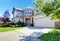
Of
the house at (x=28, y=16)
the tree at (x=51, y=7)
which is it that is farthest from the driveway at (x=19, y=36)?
the house at (x=28, y=16)

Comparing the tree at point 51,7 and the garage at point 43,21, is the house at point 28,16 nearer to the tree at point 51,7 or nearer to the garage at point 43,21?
the garage at point 43,21

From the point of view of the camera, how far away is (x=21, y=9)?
145 ft

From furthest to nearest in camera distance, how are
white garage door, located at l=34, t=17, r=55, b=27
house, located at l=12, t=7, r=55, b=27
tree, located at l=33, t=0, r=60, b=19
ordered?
house, located at l=12, t=7, r=55, b=27, white garage door, located at l=34, t=17, r=55, b=27, tree, located at l=33, t=0, r=60, b=19

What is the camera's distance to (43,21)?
3406cm

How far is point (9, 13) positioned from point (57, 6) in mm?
35864

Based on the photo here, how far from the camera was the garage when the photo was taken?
32.6 metres

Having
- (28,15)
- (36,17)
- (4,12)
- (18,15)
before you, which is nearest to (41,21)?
(36,17)

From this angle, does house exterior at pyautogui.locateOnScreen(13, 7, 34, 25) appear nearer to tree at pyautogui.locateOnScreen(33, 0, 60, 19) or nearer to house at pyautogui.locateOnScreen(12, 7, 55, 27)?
house at pyautogui.locateOnScreen(12, 7, 55, 27)

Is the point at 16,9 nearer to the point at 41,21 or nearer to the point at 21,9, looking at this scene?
the point at 21,9

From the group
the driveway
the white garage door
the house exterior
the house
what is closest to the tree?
the driveway

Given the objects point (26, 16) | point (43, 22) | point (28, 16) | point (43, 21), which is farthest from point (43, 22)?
point (26, 16)

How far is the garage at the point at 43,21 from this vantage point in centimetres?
3256

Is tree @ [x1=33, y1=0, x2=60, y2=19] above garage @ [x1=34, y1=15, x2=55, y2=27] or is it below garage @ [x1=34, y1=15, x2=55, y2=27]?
above

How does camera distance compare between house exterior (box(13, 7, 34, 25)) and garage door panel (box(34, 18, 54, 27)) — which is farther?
house exterior (box(13, 7, 34, 25))
